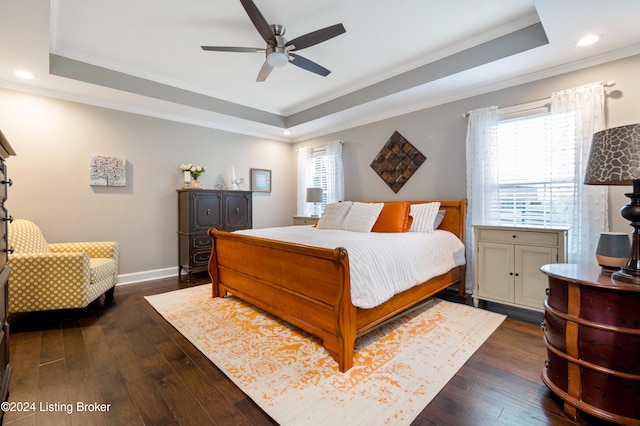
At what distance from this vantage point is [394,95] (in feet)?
12.8

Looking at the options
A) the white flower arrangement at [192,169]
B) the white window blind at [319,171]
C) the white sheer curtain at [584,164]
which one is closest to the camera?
the white sheer curtain at [584,164]

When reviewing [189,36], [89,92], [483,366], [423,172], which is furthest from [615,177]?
[89,92]

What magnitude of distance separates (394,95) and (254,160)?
10.0 ft

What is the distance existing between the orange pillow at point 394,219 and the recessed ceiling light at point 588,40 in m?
2.22

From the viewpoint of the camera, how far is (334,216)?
409 centimetres

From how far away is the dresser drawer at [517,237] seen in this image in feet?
9.00

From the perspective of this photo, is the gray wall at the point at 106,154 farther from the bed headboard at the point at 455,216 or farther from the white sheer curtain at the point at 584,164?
the white sheer curtain at the point at 584,164

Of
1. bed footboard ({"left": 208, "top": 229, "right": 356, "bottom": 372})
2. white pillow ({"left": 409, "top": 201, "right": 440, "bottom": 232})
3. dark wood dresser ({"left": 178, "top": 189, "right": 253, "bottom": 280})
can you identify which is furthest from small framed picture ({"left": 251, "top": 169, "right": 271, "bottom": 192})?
white pillow ({"left": 409, "top": 201, "right": 440, "bottom": 232})

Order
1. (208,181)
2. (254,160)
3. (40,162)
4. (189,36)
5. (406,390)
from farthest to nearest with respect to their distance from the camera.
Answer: (254,160)
(208,181)
(40,162)
(189,36)
(406,390)

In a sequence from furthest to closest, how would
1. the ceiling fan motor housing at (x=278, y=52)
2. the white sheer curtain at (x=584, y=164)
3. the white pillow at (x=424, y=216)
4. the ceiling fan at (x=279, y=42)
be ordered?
1. the white pillow at (x=424, y=216)
2. the white sheer curtain at (x=584, y=164)
3. the ceiling fan motor housing at (x=278, y=52)
4. the ceiling fan at (x=279, y=42)

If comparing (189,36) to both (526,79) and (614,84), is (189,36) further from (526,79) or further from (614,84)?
(614,84)

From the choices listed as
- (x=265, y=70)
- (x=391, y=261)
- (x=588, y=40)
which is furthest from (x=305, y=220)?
(x=588, y=40)

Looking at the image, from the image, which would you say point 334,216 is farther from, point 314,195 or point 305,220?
point 305,220

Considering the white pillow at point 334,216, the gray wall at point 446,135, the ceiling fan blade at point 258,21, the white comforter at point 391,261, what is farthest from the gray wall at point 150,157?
the ceiling fan blade at point 258,21
